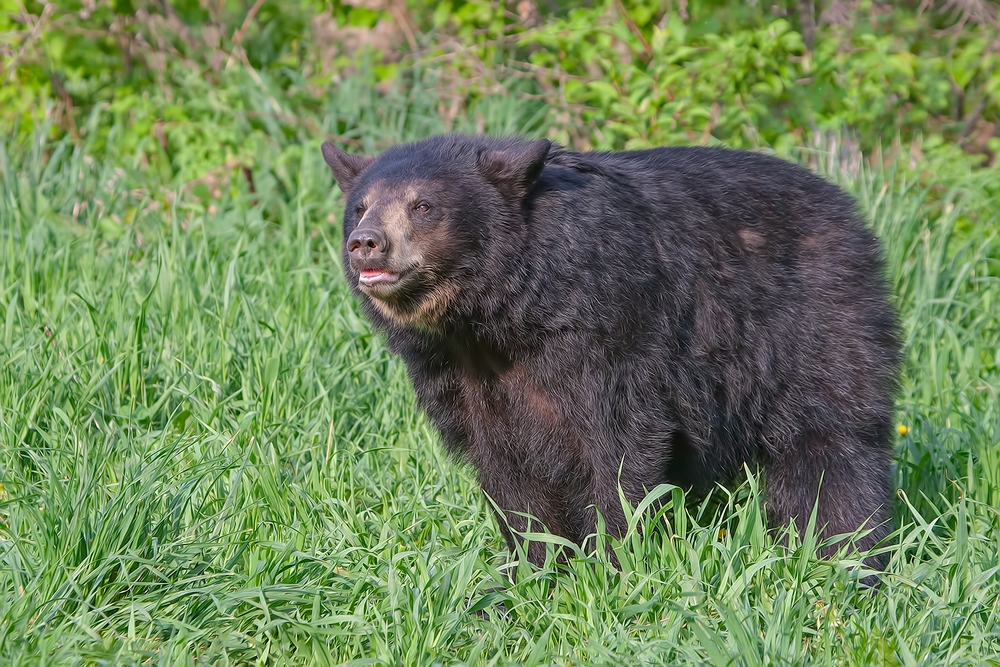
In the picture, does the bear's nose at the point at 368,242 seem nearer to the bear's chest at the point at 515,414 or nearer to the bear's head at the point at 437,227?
the bear's head at the point at 437,227

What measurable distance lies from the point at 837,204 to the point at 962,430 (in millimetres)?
1350

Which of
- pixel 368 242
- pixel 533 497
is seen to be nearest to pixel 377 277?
pixel 368 242

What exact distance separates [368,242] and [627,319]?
0.89 m

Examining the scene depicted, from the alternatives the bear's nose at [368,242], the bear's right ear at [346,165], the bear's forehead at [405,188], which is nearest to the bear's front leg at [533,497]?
the bear's nose at [368,242]

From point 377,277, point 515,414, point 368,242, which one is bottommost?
point 515,414

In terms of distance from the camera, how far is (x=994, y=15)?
8.24 metres

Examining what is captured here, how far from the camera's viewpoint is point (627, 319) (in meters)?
3.70

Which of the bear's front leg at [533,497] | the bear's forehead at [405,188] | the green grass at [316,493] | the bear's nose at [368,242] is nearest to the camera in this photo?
the green grass at [316,493]

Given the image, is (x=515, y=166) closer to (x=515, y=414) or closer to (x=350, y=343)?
(x=515, y=414)

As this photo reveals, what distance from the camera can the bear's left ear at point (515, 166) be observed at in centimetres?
362

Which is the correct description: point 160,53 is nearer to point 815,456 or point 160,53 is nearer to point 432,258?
point 432,258

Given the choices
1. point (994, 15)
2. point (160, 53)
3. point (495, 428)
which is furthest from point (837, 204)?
point (160, 53)

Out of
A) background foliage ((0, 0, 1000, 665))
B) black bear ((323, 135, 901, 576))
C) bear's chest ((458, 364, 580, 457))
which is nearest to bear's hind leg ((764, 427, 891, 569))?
black bear ((323, 135, 901, 576))

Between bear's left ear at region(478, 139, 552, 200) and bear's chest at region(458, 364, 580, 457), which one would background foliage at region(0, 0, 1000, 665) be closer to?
bear's chest at region(458, 364, 580, 457)
